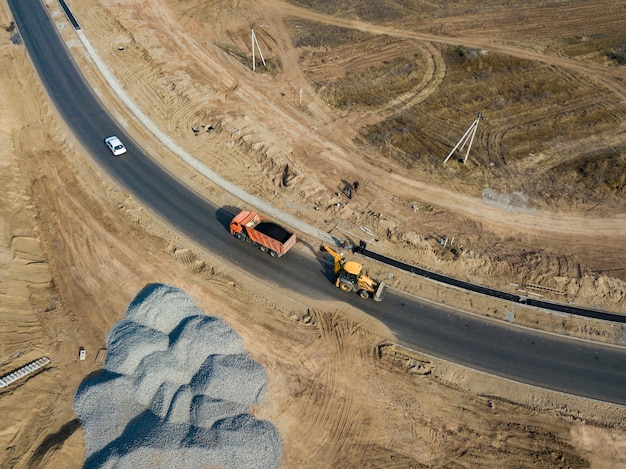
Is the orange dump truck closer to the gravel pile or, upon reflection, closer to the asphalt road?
the asphalt road

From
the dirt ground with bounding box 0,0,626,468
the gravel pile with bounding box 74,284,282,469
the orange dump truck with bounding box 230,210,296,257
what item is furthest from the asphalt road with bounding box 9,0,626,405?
the gravel pile with bounding box 74,284,282,469

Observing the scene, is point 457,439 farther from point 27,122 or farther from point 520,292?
point 27,122

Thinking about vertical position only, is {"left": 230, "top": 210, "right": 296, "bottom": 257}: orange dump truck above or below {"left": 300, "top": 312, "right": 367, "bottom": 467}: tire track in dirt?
above

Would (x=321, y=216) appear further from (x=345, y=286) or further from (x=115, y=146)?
(x=115, y=146)

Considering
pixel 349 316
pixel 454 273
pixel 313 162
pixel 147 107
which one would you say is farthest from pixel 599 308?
pixel 147 107

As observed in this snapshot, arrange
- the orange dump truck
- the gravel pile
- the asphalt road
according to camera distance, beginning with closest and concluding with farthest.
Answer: the gravel pile, the asphalt road, the orange dump truck

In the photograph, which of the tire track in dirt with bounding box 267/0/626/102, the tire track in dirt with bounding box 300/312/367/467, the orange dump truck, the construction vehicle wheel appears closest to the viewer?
the tire track in dirt with bounding box 300/312/367/467

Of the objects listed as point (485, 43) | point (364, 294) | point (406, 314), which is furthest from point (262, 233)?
point (485, 43)
